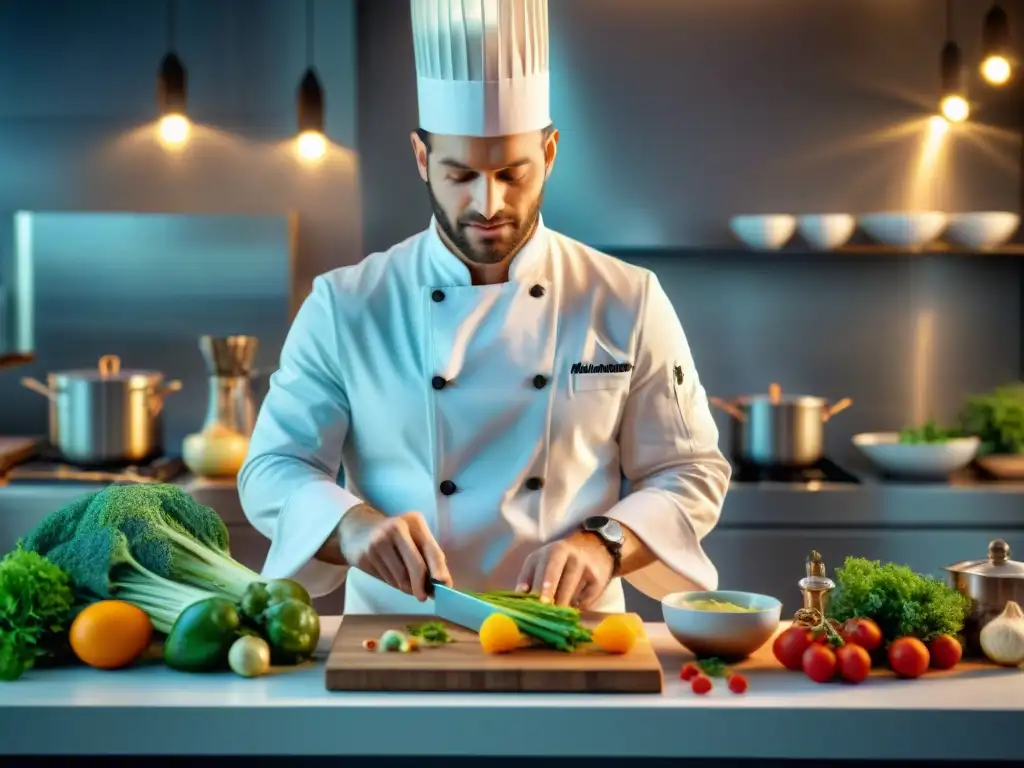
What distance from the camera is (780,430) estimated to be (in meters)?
4.38

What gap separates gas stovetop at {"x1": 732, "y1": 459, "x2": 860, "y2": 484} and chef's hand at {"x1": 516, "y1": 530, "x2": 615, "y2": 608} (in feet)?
6.63

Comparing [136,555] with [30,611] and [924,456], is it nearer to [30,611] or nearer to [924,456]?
[30,611]

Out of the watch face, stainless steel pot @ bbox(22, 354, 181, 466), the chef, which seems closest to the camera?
the watch face

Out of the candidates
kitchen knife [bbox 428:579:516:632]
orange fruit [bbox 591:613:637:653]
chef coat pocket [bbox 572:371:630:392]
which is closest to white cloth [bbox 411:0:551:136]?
chef coat pocket [bbox 572:371:630:392]

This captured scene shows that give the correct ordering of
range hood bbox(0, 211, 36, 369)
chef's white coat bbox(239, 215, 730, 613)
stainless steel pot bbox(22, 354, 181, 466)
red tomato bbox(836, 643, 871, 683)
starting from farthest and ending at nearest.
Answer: range hood bbox(0, 211, 36, 369) < stainless steel pot bbox(22, 354, 181, 466) < chef's white coat bbox(239, 215, 730, 613) < red tomato bbox(836, 643, 871, 683)

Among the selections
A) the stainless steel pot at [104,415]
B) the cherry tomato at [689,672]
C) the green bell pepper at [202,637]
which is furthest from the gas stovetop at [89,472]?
the cherry tomato at [689,672]

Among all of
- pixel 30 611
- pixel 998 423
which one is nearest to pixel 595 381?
pixel 30 611

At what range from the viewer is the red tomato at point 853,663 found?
197 cm

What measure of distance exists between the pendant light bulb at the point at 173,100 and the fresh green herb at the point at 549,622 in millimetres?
2645

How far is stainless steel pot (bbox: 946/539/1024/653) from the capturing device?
2137 millimetres

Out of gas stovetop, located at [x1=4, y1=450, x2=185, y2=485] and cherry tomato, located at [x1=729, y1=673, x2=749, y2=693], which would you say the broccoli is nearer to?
cherry tomato, located at [x1=729, y1=673, x2=749, y2=693]

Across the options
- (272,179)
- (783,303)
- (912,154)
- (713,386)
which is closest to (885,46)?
(912,154)

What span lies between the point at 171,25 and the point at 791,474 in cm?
233

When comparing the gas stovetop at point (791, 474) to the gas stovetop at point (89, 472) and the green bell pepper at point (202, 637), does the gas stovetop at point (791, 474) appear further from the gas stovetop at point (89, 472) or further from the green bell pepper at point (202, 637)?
the green bell pepper at point (202, 637)
